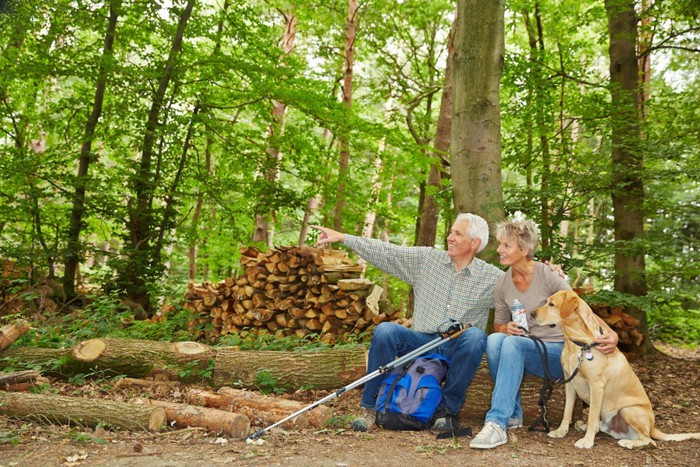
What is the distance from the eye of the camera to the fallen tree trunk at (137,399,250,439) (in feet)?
12.5

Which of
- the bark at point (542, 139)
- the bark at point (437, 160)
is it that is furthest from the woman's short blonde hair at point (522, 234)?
the bark at point (437, 160)

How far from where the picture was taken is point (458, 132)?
5.39 meters

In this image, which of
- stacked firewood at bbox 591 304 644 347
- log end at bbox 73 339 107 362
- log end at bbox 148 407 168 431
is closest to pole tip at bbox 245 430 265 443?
log end at bbox 148 407 168 431

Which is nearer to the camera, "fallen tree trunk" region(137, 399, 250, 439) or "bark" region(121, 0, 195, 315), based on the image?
"fallen tree trunk" region(137, 399, 250, 439)

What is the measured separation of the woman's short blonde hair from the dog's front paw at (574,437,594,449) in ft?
4.33

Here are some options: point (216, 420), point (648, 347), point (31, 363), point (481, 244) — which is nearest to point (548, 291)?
point (481, 244)

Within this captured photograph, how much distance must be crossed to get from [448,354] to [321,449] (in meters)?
1.35

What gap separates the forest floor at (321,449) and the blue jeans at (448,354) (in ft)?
1.00

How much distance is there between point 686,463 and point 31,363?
5.64m

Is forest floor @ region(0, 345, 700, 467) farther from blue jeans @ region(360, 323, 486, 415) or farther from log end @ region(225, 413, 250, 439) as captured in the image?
blue jeans @ region(360, 323, 486, 415)

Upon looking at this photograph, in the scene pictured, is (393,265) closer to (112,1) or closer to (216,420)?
(216,420)

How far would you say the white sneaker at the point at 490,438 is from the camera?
139 inches

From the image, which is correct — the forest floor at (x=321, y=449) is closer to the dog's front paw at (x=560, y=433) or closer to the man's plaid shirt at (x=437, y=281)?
the dog's front paw at (x=560, y=433)

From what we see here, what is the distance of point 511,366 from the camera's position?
12.5 ft
